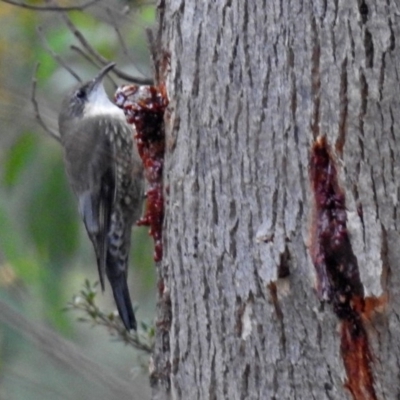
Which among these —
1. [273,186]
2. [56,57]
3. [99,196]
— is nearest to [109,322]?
[56,57]

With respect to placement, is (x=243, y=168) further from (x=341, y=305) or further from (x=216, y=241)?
(x=341, y=305)

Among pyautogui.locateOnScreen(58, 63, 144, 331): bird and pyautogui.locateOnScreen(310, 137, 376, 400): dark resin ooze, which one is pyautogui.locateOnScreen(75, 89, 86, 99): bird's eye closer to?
pyautogui.locateOnScreen(58, 63, 144, 331): bird

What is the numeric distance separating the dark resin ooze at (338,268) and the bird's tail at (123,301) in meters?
1.66

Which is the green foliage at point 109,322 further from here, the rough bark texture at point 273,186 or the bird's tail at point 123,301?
the rough bark texture at point 273,186

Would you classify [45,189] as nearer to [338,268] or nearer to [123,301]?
[123,301]

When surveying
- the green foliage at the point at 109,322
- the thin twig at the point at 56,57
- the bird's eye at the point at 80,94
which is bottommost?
the green foliage at the point at 109,322

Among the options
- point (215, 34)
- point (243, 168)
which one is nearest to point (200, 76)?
point (215, 34)

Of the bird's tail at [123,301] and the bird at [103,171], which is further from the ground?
the bird at [103,171]

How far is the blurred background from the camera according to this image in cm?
355

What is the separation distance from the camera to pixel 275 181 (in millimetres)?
2162

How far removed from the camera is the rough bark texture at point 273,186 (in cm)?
206

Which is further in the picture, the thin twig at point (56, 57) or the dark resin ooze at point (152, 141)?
the thin twig at point (56, 57)

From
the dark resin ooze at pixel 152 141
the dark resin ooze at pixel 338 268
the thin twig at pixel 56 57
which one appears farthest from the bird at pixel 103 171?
the dark resin ooze at pixel 338 268

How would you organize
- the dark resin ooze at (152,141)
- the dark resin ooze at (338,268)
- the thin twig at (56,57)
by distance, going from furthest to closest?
the thin twig at (56,57)
the dark resin ooze at (152,141)
the dark resin ooze at (338,268)
